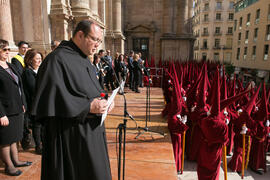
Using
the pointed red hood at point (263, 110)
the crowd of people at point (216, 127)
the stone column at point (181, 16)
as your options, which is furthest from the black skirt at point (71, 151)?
the stone column at point (181, 16)

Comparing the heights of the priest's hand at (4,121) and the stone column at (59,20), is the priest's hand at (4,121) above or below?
below

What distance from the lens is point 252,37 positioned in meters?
31.2

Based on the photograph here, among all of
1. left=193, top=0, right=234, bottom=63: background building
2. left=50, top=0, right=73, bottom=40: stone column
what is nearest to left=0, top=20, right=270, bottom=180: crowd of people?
left=50, top=0, right=73, bottom=40: stone column

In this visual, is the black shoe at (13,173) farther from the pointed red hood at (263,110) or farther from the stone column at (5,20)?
the pointed red hood at (263,110)

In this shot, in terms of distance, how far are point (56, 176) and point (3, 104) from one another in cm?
148

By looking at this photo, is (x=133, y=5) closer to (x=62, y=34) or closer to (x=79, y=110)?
(x=62, y=34)

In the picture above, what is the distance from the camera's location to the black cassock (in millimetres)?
1469

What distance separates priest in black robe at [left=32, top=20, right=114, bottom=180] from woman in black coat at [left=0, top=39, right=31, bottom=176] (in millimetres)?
1231

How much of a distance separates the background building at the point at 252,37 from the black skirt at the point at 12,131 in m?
31.8

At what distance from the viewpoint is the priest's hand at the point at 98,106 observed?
5.05ft

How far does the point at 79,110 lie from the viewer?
149cm

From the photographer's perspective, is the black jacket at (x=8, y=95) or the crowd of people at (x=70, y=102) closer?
the crowd of people at (x=70, y=102)

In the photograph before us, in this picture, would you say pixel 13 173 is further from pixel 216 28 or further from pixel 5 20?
pixel 216 28

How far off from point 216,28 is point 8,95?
185 feet
